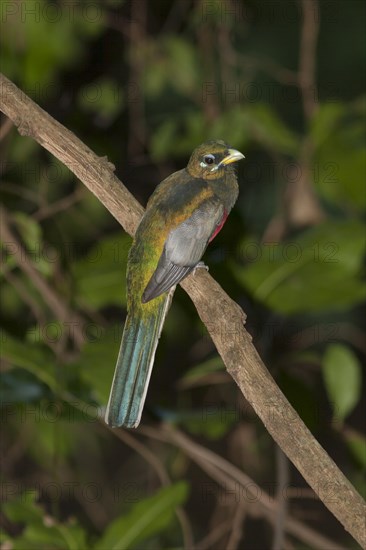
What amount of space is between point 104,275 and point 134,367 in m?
0.87

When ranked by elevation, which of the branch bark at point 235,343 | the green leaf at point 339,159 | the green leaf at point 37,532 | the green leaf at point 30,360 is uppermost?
the green leaf at point 339,159

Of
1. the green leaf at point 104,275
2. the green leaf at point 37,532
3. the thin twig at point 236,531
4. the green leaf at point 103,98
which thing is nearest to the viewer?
the green leaf at point 37,532

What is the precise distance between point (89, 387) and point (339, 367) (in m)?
0.90

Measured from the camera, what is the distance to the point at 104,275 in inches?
137

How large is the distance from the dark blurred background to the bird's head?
1.74 ft

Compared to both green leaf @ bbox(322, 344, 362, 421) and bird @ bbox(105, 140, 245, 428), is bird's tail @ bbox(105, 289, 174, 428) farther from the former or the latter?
green leaf @ bbox(322, 344, 362, 421)

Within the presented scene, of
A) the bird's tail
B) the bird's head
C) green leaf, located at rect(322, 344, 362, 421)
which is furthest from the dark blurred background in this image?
the bird's head

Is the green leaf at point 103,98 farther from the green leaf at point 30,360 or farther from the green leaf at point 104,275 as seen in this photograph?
the green leaf at point 30,360

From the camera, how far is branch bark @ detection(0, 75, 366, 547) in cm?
214

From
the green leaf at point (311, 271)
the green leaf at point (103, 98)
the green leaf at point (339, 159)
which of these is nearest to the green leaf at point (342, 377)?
the green leaf at point (311, 271)

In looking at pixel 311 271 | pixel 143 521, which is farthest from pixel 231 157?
pixel 143 521

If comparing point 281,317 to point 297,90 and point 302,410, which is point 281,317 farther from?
point 297,90

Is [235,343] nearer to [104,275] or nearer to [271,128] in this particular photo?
[104,275]

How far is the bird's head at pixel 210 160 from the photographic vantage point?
2.96 m
